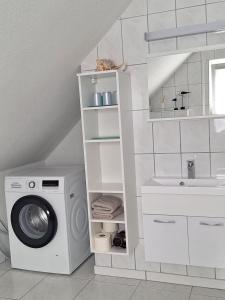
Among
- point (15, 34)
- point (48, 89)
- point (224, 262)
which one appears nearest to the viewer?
point (15, 34)

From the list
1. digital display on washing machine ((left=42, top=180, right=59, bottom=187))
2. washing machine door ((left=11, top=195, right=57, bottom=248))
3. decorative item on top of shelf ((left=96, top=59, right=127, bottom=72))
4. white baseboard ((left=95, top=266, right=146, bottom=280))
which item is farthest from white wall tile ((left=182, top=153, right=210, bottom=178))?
washing machine door ((left=11, top=195, right=57, bottom=248))

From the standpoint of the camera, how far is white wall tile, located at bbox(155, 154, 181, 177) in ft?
9.16

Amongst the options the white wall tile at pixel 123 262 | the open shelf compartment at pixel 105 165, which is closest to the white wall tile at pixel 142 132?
the open shelf compartment at pixel 105 165

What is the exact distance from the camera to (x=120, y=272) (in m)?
3.00

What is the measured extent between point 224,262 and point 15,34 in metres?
1.97

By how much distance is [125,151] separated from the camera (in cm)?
271

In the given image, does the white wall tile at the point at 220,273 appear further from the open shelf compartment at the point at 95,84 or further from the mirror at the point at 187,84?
the open shelf compartment at the point at 95,84

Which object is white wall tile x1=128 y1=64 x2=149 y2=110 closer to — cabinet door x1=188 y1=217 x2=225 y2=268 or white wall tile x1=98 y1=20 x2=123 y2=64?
white wall tile x1=98 y1=20 x2=123 y2=64

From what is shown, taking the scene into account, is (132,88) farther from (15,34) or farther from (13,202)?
(13,202)

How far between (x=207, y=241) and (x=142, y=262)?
705 millimetres

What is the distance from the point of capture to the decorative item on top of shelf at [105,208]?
9.26 ft

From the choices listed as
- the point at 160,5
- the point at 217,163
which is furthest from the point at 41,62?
the point at 217,163

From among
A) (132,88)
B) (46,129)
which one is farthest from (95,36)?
(46,129)

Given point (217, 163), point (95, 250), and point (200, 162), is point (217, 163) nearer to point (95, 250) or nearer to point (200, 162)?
point (200, 162)
